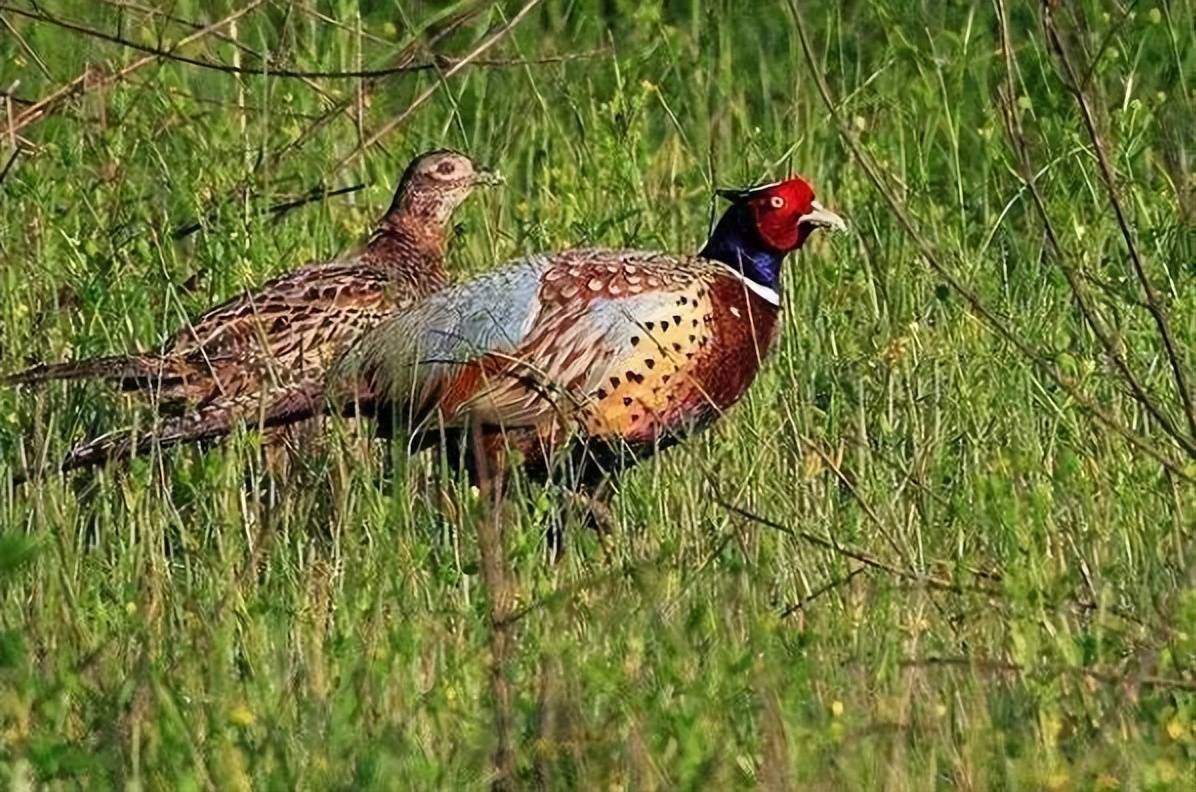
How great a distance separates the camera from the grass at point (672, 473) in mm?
4176

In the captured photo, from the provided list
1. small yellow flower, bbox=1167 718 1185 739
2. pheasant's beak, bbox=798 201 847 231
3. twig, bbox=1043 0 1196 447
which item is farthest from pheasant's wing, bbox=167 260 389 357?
small yellow flower, bbox=1167 718 1185 739

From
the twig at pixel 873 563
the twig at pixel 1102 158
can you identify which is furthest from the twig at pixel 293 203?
the twig at pixel 1102 158

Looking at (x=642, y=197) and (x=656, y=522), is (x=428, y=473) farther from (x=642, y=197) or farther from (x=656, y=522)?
(x=642, y=197)

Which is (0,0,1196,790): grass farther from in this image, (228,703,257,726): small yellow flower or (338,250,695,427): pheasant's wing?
(338,250,695,427): pheasant's wing

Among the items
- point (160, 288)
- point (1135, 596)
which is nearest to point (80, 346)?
point (160, 288)

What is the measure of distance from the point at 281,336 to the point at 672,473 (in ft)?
4.18

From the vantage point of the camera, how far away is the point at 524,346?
6.71m

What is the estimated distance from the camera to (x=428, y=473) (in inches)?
263

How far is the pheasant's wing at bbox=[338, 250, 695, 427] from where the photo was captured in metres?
6.67

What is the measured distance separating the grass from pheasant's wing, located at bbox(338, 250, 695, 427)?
0.21 metres

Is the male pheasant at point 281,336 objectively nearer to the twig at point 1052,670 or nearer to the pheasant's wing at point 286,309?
the pheasant's wing at point 286,309

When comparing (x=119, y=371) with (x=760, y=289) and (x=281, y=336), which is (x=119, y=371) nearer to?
(x=281, y=336)

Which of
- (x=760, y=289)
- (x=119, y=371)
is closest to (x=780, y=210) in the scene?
(x=760, y=289)

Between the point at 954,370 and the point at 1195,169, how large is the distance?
2025mm
